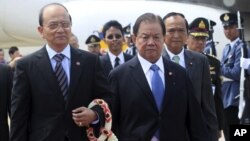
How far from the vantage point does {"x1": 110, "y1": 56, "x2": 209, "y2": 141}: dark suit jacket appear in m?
3.25

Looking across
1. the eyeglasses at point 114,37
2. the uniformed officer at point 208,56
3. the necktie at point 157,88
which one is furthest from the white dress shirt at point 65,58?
the eyeglasses at point 114,37

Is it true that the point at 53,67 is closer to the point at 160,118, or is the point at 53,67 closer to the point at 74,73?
the point at 74,73

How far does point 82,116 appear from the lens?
313 centimetres

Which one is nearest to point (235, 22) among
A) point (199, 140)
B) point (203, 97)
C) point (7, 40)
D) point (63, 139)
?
point (203, 97)

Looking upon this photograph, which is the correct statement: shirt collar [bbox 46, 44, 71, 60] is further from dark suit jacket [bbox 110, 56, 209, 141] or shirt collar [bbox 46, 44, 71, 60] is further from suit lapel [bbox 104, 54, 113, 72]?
suit lapel [bbox 104, 54, 113, 72]

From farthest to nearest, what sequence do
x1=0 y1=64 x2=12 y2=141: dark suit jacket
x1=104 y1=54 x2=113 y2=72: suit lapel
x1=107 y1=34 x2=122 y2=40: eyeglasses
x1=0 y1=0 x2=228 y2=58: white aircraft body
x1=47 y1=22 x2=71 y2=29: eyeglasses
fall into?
x1=0 y1=0 x2=228 y2=58: white aircraft body
x1=107 y1=34 x2=122 y2=40: eyeglasses
x1=104 y1=54 x2=113 y2=72: suit lapel
x1=0 y1=64 x2=12 y2=141: dark suit jacket
x1=47 y1=22 x2=71 y2=29: eyeglasses

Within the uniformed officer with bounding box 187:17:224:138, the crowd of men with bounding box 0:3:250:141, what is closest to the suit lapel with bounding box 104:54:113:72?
the uniformed officer with bounding box 187:17:224:138

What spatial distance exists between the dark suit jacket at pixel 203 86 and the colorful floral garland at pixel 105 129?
1.22 meters

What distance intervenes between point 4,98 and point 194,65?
1546mm

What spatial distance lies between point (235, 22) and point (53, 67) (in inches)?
167

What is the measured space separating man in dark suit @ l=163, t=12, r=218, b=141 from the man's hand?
133 centimetres

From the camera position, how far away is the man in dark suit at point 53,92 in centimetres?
317

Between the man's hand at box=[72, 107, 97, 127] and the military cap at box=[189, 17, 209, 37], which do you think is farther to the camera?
the military cap at box=[189, 17, 209, 37]

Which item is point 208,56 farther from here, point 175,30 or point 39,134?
point 39,134
